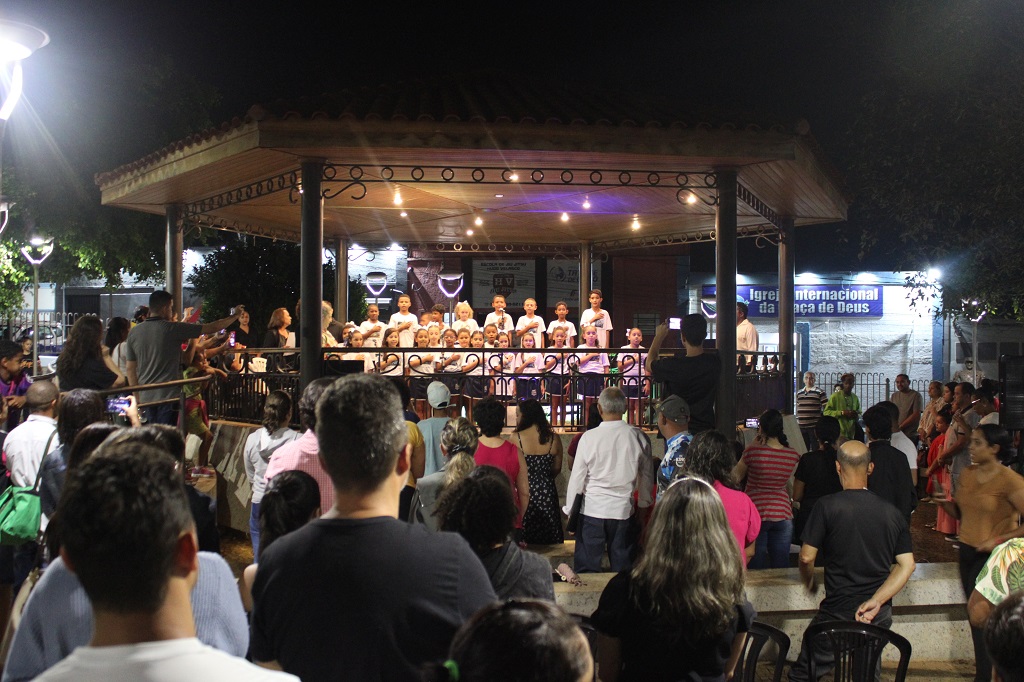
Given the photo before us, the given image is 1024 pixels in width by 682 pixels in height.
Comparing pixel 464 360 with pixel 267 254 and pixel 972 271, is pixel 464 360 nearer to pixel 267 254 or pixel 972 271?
pixel 972 271

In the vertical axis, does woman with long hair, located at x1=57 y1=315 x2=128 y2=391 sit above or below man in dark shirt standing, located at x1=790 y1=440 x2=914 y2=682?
above

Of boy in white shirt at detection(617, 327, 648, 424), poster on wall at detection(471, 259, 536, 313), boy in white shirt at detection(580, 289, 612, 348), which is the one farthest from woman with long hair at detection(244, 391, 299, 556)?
poster on wall at detection(471, 259, 536, 313)

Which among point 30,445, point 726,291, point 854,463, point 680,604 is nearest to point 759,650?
point 854,463

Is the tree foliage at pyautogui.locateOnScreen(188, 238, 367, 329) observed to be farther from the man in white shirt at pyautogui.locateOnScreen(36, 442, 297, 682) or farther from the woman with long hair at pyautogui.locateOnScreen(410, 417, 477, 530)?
the man in white shirt at pyautogui.locateOnScreen(36, 442, 297, 682)

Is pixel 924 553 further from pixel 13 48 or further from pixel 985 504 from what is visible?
pixel 13 48

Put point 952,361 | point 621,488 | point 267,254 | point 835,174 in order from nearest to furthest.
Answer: point 621,488, point 835,174, point 267,254, point 952,361

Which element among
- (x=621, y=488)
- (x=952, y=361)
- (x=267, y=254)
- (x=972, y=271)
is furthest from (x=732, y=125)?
(x=952, y=361)

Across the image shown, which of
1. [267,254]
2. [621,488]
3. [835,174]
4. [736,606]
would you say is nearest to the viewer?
[736,606]

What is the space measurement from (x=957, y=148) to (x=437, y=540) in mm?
14932

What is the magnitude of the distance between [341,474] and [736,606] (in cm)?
180

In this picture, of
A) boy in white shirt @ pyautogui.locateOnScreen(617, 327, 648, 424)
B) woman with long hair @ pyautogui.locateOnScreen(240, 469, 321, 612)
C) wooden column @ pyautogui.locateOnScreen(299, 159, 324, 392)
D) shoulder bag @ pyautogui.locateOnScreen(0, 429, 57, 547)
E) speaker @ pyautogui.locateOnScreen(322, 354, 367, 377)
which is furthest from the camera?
boy in white shirt @ pyautogui.locateOnScreen(617, 327, 648, 424)

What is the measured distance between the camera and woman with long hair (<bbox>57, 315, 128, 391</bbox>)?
7461 mm

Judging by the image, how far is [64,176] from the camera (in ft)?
74.9

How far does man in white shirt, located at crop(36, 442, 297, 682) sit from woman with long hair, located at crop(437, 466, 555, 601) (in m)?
1.73
